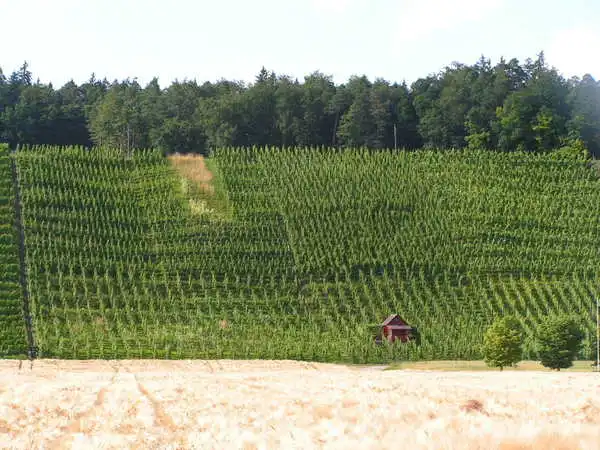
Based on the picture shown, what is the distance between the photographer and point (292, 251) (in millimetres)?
67500

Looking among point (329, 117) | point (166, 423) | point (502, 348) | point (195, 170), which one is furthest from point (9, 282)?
point (329, 117)

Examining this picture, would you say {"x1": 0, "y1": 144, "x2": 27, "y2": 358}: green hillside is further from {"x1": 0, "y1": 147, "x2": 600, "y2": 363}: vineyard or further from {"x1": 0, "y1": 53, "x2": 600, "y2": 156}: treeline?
{"x1": 0, "y1": 53, "x2": 600, "y2": 156}: treeline

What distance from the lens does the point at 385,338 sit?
55.1 metres

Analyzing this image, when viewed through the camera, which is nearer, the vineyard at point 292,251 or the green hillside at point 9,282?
the green hillside at point 9,282

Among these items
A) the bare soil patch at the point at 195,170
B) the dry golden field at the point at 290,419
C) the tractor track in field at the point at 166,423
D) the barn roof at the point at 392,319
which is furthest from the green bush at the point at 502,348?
the tractor track in field at the point at 166,423

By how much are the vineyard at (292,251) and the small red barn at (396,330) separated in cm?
97

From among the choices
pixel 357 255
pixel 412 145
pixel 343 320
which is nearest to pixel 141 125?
pixel 412 145

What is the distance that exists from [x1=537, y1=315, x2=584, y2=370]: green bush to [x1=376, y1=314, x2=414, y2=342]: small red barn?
9.33 m

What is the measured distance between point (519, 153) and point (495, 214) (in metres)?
15.3

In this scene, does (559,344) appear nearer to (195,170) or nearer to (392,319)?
(392,319)

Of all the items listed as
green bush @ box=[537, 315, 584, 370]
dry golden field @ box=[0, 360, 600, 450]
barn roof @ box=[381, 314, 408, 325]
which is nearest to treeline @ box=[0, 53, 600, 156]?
barn roof @ box=[381, 314, 408, 325]

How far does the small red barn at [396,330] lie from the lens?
55225 mm

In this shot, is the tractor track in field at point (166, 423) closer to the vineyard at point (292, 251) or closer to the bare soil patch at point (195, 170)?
the vineyard at point (292, 251)

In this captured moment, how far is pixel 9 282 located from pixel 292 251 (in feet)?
63.3
